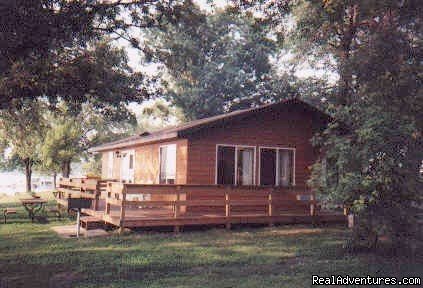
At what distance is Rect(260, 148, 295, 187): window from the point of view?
16.3m

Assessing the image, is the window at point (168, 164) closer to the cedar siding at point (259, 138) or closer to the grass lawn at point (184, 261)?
the cedar siding at point (259, 138)

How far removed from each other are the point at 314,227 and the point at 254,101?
25.8 m

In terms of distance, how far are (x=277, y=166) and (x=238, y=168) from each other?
1.68 m

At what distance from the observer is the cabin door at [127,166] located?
21891 millimetres

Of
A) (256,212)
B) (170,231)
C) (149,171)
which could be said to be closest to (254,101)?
(149,171)

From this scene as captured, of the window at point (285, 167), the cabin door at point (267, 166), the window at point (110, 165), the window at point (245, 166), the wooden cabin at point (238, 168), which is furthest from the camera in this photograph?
the window at point (110, 165)

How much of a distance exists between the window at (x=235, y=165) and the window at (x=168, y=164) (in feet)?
6.31

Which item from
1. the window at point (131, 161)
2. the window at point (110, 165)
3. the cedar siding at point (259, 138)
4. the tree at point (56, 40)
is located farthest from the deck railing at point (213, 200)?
the window at point (110, 165)

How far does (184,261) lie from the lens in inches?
342

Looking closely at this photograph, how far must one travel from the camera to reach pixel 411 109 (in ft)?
39.0

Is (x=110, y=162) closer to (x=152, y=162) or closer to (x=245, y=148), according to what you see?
(x=152, y=162)

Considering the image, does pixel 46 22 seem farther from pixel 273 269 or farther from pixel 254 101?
pixel 254 101

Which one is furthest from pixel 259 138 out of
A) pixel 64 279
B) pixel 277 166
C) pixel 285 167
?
pixel 64 279

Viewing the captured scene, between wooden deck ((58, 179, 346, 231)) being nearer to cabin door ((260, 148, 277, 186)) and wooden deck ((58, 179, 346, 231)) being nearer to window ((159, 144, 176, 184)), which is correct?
window ((159, 144, 176, 184))
